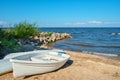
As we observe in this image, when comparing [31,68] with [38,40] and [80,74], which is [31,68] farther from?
[38,40]

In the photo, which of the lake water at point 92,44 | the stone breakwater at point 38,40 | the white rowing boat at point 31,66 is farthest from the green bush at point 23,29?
the white rowing boat at point 31,66

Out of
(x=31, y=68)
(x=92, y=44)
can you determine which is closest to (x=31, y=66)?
(x=31, y=68)

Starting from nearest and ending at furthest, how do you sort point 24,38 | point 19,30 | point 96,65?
point 96,65 < point 19,30 < point 24,38

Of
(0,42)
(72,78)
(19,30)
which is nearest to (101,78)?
(72,78)

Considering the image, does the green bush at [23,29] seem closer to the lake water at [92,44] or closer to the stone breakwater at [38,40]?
the stone breakwater at [38,40]

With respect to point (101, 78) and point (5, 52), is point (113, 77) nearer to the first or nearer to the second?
point (101, 78)

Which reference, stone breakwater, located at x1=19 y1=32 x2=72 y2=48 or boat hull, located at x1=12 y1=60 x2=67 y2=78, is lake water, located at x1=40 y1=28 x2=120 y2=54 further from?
boat hull, located at x1=12 y1=60 x2=67 y2=78

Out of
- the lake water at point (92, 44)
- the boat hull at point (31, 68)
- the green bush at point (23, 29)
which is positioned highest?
the green bush at point (23, 29)

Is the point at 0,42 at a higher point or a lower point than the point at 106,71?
higher

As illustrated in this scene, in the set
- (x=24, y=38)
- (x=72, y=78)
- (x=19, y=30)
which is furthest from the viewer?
(x=24, y=38)

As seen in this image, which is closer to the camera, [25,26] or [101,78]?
[101,78]

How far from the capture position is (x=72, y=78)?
6773 millimetres

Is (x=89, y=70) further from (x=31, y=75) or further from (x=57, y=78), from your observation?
(x=31, y=75)

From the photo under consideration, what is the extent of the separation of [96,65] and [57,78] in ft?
7.27
